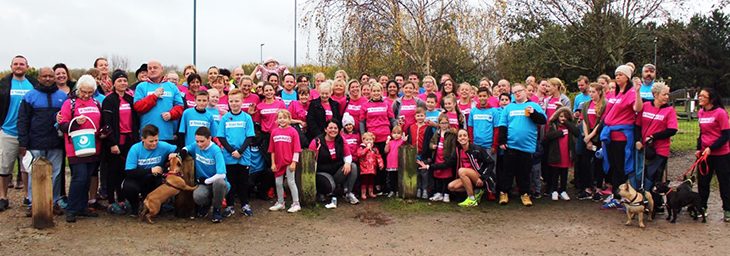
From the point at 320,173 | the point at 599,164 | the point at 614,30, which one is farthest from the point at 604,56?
the point at 320,173

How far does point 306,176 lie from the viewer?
7.08 m

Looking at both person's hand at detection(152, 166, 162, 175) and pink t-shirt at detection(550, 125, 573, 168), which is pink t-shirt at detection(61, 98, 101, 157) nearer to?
person's hand at detection(152, 166, 162, 175)

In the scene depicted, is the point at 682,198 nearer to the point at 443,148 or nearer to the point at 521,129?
the point at 521,129

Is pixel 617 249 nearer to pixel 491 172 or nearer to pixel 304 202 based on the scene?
pixel 491 172

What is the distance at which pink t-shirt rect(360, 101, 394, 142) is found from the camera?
777 centimetres

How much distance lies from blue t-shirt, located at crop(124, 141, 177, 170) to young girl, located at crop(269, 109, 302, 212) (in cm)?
135

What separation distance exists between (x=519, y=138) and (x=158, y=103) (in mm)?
4926

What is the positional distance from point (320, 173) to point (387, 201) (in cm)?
106

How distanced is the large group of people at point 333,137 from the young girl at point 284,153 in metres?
0.02

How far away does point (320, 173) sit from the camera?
735 cm

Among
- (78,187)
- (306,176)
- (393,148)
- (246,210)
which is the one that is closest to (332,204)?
(306,176)

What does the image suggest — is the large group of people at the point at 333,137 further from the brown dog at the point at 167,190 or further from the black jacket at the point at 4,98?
the brown dog at the point at 167,190

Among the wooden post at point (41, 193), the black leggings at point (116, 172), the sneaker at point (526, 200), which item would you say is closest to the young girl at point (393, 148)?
the sneaker at point (526, 200)

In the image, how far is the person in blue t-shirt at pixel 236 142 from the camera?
22.2 ft
